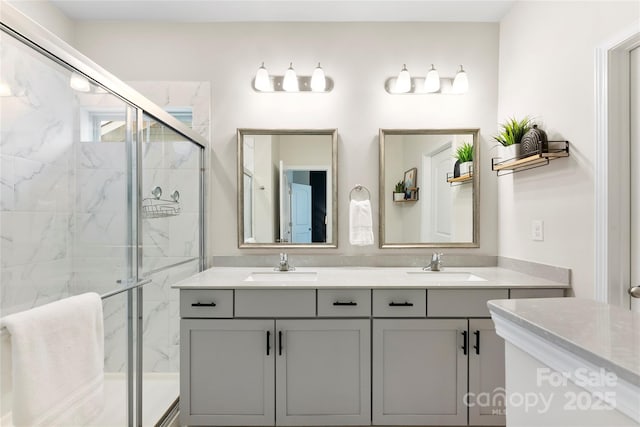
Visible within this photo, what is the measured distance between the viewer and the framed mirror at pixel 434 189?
8.10 feet

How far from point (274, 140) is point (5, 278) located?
5.38 ft

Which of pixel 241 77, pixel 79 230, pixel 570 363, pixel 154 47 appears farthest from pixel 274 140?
pixel 570 363

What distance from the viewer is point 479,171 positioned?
8.17 ft

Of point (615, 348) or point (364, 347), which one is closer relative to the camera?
point (615, 348)

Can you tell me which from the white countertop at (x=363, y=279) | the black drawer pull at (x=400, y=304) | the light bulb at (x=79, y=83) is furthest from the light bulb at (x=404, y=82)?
the light bulb at (x=79, y=83)

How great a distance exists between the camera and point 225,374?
72.8 inches

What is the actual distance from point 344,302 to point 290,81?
149 centimetres

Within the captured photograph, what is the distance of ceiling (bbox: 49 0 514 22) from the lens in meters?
2.32

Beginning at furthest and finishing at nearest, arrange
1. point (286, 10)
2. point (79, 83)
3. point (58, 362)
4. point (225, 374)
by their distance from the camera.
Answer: point (286, 10) < point (225, 374) < point (79, 83) < point (58, 362)

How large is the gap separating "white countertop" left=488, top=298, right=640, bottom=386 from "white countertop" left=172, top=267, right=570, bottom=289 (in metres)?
0.99

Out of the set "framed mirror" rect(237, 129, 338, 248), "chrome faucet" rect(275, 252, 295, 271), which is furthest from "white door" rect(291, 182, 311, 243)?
"chrome faucet" rect(275, 252, 295, 271)

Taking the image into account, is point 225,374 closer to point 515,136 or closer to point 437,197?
point 437,197

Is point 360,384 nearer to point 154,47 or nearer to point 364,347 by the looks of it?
point 364,347

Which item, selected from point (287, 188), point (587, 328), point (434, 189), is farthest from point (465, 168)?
point (587, 328)
